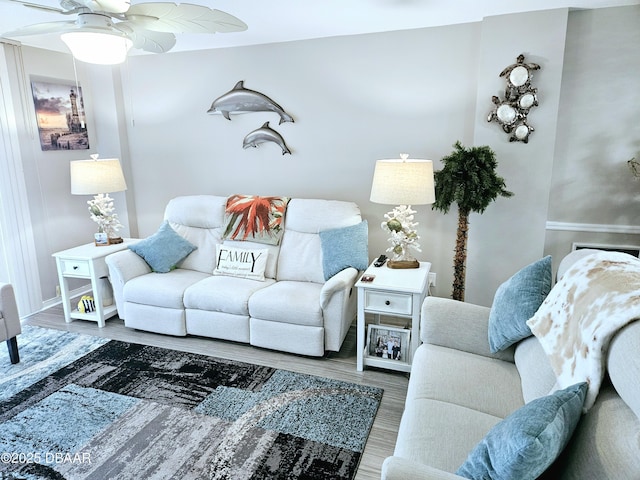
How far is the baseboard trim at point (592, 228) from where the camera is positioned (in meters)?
3.02

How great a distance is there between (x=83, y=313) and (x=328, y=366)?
226 cm

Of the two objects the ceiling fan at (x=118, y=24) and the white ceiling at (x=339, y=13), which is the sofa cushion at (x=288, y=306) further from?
the white ceiling at (x=339, y=13)

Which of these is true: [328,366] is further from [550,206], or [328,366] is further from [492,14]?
[492,14]

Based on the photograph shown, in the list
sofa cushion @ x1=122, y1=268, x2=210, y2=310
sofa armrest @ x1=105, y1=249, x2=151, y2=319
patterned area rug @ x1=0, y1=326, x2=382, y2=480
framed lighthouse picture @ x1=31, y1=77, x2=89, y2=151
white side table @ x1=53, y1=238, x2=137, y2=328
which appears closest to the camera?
patterned area rug @ x1=0, y1=326, x2=382, y2=480

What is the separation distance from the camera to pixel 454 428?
5.08 ft

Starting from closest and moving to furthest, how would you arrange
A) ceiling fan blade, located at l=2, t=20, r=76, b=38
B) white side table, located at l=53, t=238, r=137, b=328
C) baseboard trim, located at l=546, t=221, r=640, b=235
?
ceiling fan blade, located at l=2, t=20, r=76, b=38, baseboard trim, located at l=546, t=221, r=640, b=235, white side table, located at l=53, t=238, r=137, b=328

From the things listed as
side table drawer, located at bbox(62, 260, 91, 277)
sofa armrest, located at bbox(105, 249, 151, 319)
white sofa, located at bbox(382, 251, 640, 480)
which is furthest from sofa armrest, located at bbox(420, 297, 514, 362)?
side table drawer, located at bbox(62, 260, 91, 277)

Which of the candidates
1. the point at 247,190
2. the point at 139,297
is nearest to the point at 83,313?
the point at 139,297

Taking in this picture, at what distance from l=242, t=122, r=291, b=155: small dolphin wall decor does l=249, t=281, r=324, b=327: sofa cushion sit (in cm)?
141

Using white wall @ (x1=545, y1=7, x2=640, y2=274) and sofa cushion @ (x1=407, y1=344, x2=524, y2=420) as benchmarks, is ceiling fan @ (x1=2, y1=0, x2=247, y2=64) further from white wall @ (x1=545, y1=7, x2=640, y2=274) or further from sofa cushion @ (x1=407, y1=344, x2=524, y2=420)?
white wall @ (x1=545, y1=7, x2=640, y2=274)

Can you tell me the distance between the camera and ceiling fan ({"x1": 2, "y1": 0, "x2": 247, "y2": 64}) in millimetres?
1687

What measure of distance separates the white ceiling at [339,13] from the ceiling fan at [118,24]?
86 cm

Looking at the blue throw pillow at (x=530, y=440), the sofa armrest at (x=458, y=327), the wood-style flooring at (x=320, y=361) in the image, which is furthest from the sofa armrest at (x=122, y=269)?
the blue throw pillow at (x=530, y=440)

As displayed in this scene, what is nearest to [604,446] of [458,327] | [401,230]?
[458,327]
